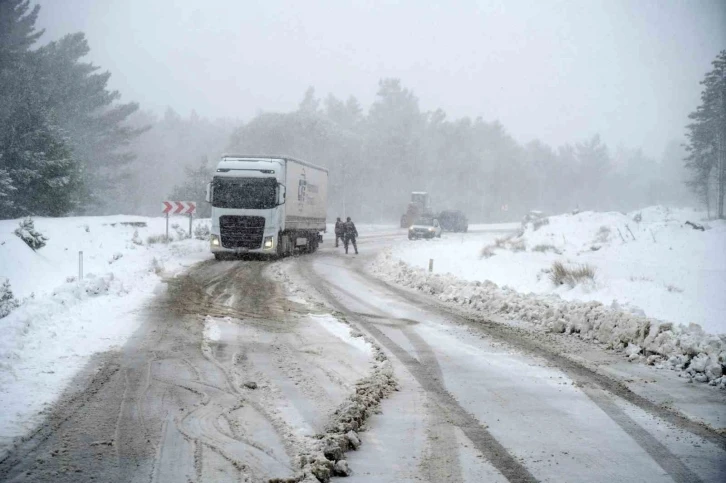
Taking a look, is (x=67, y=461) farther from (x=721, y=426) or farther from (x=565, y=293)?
(x=565, y=293)

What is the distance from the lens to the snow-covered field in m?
5.96

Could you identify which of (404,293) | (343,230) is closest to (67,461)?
(404,293)

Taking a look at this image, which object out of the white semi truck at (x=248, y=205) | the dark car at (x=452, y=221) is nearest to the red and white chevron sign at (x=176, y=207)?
the white semi truck at (x=248, y=205)

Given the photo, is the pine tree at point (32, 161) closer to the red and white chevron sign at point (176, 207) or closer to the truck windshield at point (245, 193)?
the red and white chevron sign at point (176, 207)

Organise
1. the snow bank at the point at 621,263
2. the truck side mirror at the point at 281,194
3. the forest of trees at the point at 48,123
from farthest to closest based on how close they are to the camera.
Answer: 1. the forest of trees at the point at 48,123
2. the truck side mirror at the point at 281,194
3. the snow bank at the point at 621,263

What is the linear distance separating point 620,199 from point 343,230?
132239 mm

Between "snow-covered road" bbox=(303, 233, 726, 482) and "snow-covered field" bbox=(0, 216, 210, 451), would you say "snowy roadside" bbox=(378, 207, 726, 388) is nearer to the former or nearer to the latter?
"snow-covered road" bbox=(303, 233, 726, 482)

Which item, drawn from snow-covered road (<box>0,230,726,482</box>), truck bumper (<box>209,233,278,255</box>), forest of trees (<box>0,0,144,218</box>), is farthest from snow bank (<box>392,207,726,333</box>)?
forest of trees (<box>0,0,144,218</box>)

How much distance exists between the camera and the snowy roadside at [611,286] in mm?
8383

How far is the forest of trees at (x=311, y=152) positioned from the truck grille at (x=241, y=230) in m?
17.2

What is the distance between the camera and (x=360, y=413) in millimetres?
5301

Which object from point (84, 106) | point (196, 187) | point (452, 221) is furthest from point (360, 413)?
point (84, 106)

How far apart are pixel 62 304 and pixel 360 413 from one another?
24.5ft

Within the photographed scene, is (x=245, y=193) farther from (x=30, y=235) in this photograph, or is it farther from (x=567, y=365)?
(x=567, y=365)
